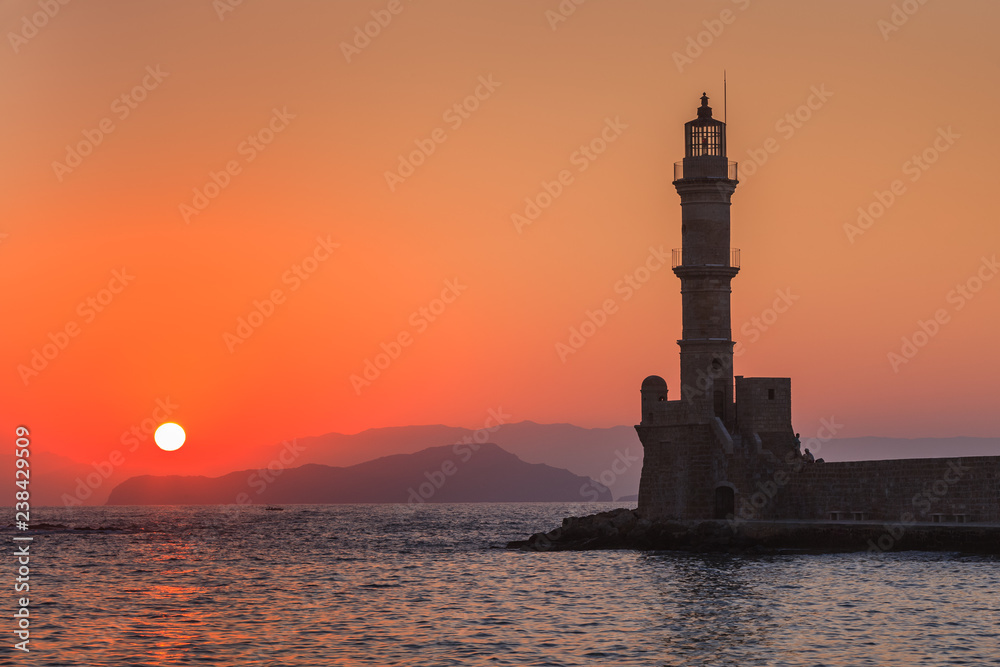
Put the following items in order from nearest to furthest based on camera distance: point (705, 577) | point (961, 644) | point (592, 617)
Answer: point (961, 644), point (592, 617), point (705, 577)

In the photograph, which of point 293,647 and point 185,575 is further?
point 185,575

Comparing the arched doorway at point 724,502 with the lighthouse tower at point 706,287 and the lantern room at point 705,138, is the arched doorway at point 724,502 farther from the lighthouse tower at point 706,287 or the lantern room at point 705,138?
the lantern room at point 705,138

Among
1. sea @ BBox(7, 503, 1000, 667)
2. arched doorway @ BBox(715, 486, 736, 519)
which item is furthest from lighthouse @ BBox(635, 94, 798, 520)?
sea @ BBox(7, 503, 1000, 667)

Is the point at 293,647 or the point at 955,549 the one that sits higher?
the point at 955,549

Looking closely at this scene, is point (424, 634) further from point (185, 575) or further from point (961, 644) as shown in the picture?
point (185, 575)

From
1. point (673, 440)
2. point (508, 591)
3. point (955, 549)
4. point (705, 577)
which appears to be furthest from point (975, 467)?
point (508, 591)

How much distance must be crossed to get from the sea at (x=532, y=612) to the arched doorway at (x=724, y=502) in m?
3.89

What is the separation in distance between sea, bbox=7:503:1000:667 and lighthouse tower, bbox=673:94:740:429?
772 cm

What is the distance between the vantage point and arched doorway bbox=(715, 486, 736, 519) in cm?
5075

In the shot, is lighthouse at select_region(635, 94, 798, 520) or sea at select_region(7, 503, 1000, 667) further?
lighthouse at select_region(635, 94, 798, 520)

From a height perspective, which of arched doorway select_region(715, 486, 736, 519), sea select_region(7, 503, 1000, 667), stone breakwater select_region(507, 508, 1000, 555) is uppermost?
arched doorway select_region(715, 486, 736, 519)

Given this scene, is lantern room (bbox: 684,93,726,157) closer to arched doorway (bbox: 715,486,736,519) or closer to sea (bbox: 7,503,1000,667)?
arched doorway (bbox: 715,486,736,519)

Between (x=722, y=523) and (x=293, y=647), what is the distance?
2605cm

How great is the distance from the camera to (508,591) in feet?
122
